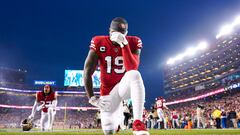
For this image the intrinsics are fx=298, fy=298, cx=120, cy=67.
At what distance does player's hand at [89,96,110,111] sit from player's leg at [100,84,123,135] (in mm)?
62

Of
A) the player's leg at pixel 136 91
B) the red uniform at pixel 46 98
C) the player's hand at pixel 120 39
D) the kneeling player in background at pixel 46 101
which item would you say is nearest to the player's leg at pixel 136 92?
the player's leg at pixel 136 91

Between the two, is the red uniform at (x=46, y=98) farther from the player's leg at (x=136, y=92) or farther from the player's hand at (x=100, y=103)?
the player's leg at (x=136, y=92)

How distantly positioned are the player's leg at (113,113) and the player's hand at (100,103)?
6 cm

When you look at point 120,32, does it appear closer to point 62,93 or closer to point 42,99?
point 42,99

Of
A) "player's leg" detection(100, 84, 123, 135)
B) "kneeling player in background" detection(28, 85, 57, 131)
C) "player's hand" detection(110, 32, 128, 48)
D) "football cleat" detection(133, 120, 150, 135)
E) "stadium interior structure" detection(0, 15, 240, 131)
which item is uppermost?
"stadium interior structure" detection(0, 15, 240, 131)

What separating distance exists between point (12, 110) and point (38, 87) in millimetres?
13133

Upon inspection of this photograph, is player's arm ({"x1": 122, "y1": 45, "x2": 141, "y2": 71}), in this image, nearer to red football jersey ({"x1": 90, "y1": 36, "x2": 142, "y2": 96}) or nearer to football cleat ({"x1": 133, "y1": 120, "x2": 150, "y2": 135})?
red football jersey ({"x1": 90, "y1": 36, "x2": 142, "y2": 96})

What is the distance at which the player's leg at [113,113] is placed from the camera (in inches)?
178

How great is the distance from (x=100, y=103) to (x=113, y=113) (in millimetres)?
303

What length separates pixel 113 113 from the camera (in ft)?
Answer: 15.3

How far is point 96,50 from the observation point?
4.61m

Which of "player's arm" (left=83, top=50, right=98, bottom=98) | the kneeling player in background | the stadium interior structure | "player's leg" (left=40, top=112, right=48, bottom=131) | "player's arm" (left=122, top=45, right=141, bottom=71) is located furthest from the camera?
the stadium interior structure

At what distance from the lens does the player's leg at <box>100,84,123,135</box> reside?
4520mm

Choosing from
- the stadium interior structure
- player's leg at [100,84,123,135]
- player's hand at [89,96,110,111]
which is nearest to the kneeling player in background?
player's leg at [100,84,123,135]
